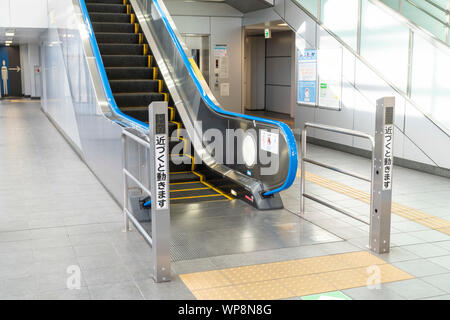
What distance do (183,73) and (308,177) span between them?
2.44 meters

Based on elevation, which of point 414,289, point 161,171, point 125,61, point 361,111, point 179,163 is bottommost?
point 414,289

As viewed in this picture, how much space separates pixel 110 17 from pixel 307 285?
743cm

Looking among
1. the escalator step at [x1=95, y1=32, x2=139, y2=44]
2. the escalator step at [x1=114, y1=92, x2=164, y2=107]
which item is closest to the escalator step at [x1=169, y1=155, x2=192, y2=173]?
the escalator step at [x1=114, y1=92, x2=164, y2=107]

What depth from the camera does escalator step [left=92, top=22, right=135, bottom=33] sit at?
9127 millimetres

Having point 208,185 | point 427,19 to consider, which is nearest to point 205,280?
point 208,185

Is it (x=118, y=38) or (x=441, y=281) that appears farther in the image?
(x=118, y=38)

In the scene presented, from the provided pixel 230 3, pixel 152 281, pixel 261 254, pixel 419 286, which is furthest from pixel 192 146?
pixel 230 3

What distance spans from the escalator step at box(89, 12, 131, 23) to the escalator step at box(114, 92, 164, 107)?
2416 mm

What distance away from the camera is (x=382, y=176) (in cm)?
416

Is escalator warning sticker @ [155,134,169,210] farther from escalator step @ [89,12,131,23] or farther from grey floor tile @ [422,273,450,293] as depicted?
escalator step @ [89,12,131,23]

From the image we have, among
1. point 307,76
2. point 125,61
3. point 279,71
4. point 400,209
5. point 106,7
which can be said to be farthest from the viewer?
point 279,71

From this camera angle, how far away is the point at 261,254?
422cm

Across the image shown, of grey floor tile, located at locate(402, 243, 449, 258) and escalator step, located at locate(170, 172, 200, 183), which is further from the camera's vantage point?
escalator step, located at locate(170, 172, 200, 183)

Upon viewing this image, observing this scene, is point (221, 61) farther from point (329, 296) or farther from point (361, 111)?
point (329, 296)
